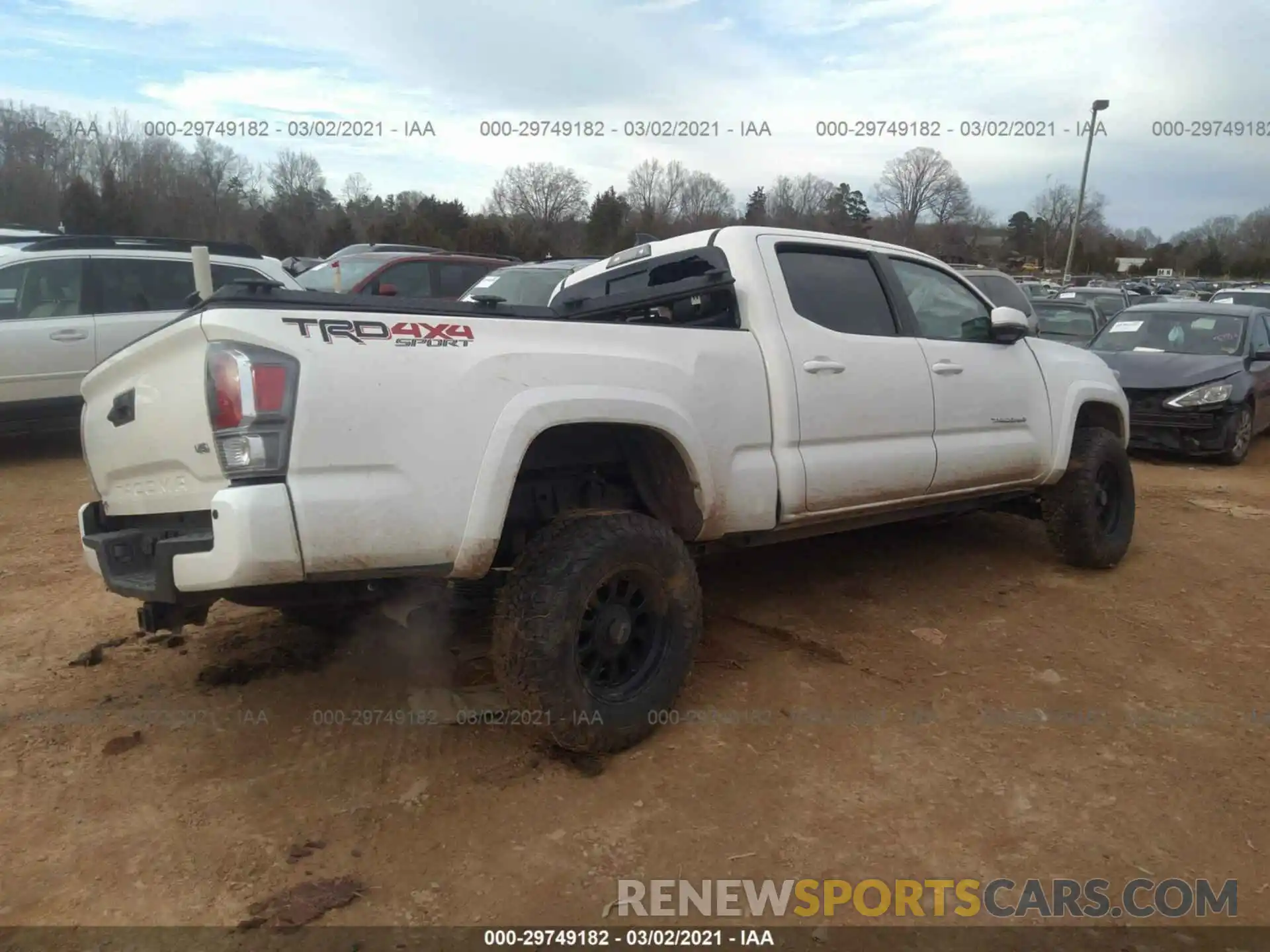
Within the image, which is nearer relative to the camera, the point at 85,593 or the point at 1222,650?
the point at 1222,650

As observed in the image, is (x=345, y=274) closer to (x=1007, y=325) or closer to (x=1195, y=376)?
(x=1007, y=325)

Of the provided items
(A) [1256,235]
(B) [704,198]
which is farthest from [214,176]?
(A) [1256,235]

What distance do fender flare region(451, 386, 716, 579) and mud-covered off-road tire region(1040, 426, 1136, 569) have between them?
3013 mm

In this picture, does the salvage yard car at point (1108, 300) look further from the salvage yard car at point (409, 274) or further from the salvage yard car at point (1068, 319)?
the salvage yard car at point (409, 274)

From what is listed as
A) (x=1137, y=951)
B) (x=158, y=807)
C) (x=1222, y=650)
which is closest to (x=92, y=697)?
(x=158, y=807)

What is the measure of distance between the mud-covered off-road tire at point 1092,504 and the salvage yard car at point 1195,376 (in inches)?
146

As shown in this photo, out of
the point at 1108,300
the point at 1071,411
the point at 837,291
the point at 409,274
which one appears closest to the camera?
the point at 837,291

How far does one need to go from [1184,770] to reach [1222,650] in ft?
4.55

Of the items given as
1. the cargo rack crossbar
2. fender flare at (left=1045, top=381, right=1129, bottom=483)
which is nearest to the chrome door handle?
fender flare at (left=1045, top=381, right=1129, bottom=483)

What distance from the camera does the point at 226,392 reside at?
2.63 metres

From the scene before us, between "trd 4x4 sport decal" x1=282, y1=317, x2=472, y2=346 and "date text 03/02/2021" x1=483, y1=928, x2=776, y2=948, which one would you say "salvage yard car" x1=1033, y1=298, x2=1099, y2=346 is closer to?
"trd 4x4 sport decal" x1=282, y1=317, x2=472, y2=346

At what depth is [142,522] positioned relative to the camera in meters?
3.18

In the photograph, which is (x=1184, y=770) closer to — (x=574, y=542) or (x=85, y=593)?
(x=574, y=542)

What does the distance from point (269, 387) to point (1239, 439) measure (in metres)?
9.97
